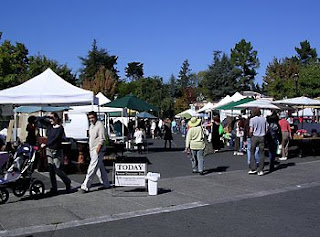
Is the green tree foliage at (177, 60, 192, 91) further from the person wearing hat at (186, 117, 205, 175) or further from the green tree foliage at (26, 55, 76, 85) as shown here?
the person wearing hat at (186, 117, 205, 175)

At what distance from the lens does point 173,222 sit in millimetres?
6957

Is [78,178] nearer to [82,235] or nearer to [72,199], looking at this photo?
[72,199]

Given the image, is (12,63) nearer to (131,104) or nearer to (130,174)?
(131,104)

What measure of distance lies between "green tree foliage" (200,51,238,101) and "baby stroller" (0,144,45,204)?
61138 millimetres

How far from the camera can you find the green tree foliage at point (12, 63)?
1374 inches

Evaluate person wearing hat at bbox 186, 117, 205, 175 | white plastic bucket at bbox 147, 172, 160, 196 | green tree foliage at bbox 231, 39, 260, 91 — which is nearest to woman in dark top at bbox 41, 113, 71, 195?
white plastic bucket at bbox 147, 172, 160, 196

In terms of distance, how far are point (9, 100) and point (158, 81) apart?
190 feet

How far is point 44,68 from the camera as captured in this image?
149 ft

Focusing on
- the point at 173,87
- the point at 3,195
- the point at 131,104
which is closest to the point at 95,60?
the point at 173,87

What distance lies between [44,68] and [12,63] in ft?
23.0

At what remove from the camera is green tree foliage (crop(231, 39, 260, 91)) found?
79062mm

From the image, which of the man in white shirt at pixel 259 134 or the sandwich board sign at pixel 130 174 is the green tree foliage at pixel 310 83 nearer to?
the man in white shirt at pixel 259 134

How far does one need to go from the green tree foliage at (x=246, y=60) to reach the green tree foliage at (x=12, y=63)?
45.0 metres

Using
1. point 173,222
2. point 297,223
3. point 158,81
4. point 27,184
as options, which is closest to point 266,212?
point 297,223
